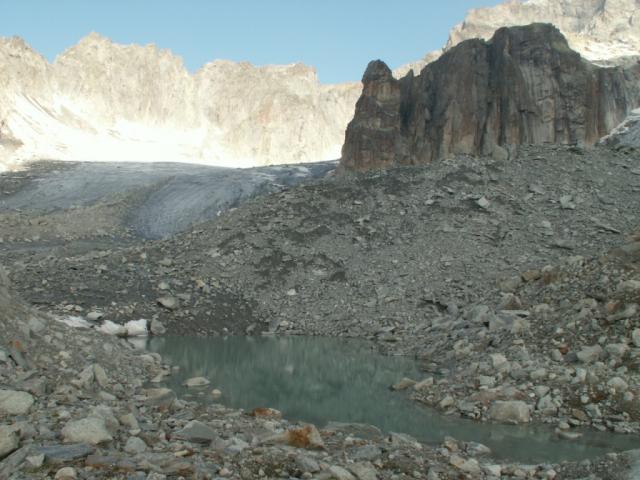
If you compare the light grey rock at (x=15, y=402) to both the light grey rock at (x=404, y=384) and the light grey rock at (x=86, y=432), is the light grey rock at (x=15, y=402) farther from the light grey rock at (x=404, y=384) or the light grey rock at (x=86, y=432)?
the light grey rock at (x=404, y=384)

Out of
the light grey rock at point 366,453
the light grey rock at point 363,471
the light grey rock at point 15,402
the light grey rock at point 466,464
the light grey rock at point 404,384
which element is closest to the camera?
the light grey rock at point 363,471

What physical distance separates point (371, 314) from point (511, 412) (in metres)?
8.65

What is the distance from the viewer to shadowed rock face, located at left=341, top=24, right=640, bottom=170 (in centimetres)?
3669

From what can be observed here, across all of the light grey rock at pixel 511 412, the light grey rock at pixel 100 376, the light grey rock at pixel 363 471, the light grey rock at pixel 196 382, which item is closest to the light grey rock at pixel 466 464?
the light grey rock at pixel 363 471

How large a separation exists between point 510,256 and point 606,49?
158690 millimetres

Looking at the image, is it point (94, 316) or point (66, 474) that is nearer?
point (66, 474)

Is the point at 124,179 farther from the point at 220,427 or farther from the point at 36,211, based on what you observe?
the point at 220,427

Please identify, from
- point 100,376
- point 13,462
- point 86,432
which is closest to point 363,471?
point 86,432

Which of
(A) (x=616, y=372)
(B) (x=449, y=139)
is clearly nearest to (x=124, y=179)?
(B) (x=449, y=139)

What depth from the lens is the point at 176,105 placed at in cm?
14138

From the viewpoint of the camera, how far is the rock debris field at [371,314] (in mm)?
6410

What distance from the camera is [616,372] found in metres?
9.82

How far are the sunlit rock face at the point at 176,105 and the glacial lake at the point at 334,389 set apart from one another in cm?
9164

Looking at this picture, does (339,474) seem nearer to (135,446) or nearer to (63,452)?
(135,446)
